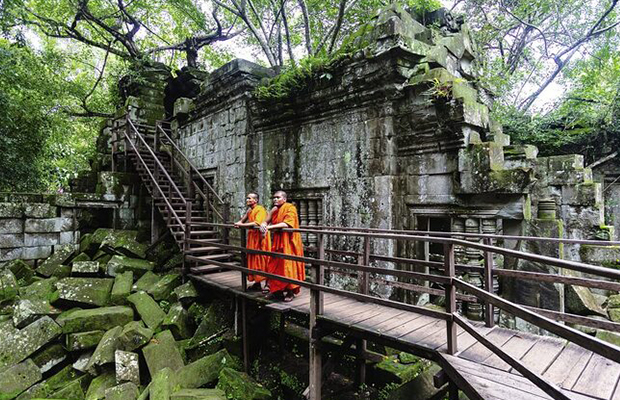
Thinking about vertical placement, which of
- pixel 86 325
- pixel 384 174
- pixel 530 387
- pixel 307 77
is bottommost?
pixel 86 325

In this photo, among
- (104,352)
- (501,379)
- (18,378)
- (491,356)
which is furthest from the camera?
(104,352)

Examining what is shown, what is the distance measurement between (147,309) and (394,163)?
491 cm

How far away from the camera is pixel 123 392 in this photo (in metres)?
4.39

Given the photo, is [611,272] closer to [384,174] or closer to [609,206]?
[384,174]

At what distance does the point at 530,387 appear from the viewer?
228cm

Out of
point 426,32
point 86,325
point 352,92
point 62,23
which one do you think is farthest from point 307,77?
point 62,23

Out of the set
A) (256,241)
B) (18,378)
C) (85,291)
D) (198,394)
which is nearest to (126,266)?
(85,291)

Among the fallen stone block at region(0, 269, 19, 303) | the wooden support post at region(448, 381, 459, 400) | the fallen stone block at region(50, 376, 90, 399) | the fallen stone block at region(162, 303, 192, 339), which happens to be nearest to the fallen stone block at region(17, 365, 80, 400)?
the fallen stone block at region(50, 376, 90, 399)

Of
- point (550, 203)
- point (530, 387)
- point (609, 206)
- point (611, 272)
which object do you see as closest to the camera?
point (611, 272)

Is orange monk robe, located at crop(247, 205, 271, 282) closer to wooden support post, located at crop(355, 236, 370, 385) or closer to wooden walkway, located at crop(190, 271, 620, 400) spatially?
wooden walkway, located at crop(190, 271, 620, 400)

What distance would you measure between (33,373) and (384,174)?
6049 mm

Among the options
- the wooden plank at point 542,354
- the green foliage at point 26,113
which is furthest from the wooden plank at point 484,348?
the green foliage at point 26,113

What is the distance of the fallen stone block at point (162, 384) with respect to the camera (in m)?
4.18

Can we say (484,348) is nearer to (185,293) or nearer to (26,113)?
(185,293)
